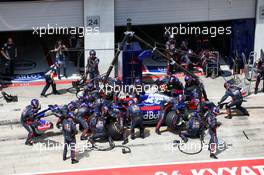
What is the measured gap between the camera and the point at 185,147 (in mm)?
19172

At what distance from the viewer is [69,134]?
17938 mm

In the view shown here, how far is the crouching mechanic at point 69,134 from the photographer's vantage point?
58.7 feet

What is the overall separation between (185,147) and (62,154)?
13.9 feet

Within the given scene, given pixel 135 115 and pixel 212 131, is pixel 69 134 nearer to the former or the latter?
pixel 135 115

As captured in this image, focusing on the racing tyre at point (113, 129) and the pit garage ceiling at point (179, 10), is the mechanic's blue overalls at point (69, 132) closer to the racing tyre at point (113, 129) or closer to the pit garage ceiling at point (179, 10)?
the racing tyre at point (113, 129)

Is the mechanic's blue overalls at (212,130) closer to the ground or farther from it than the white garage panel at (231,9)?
closer to the ground

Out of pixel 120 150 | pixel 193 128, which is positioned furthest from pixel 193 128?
pixel 120 150

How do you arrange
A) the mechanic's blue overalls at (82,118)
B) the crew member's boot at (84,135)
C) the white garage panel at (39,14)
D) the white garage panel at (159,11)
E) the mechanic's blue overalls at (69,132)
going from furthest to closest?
1. the white garage panel at (159,11)
2. the white garage panel at (39,14)
3. the crew member's boot at (84,135)
4. the mechanic's blue overalls at (82,118)
5. the mechanic's blue overalls at (69,132)

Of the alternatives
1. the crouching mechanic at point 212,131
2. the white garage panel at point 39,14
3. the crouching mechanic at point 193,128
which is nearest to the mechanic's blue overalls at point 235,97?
the crouching mechanic at point 193,128

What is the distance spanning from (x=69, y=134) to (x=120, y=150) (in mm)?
2074

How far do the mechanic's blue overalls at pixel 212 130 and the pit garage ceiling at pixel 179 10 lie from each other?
9.22 m

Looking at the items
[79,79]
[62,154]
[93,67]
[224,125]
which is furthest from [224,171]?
[79,79]

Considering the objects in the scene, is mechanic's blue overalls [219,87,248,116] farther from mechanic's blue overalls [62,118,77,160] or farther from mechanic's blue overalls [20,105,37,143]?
mechanic's blue overalls [20,105,37,143]

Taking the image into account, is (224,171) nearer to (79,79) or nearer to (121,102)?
(121,102)
